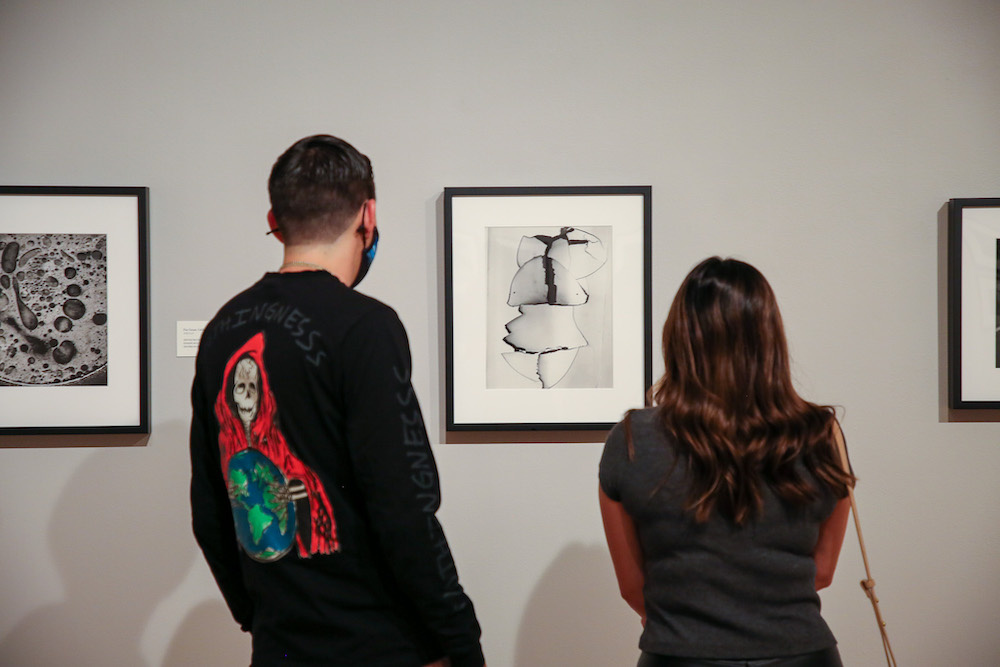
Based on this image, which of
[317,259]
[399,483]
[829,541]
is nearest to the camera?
[399,483]

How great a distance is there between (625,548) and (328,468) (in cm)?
56

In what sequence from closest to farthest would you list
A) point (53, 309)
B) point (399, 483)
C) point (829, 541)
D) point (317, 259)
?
point (399, 483)
point (317, 259)
point (829, 541)
point (53, 309)

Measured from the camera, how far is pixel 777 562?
106 centimetres

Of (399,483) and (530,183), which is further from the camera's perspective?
(530,183)

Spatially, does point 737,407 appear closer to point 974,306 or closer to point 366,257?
point 366,257

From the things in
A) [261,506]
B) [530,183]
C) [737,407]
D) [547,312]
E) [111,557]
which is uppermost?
[530,183]

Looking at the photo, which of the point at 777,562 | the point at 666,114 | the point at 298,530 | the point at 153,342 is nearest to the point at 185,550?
the point at 153,342

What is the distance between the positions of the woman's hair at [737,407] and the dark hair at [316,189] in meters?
0.57

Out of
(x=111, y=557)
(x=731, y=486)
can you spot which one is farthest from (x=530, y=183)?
(x=111, y=557)

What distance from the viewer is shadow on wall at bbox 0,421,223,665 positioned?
1.79 m

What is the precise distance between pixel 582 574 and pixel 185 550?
1.07m

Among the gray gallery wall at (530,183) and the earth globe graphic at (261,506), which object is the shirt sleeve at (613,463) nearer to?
the earth globe graphic at (261,506)

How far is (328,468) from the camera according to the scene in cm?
97

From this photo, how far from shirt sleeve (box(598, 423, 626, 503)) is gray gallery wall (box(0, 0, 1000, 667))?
0.67m
